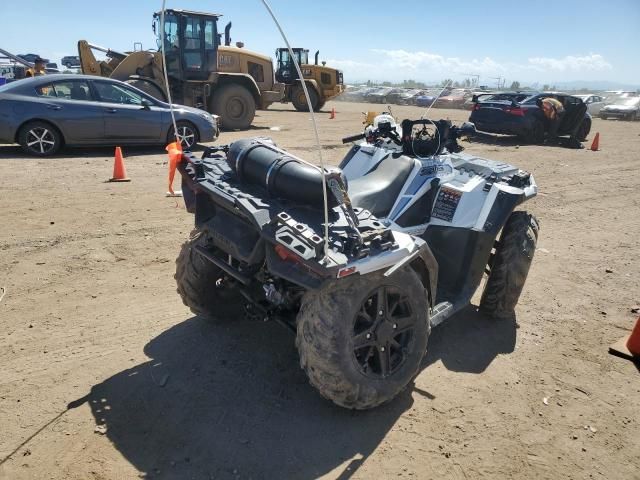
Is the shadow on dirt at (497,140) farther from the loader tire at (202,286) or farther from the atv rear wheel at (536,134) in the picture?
the loader tire at (202,286)

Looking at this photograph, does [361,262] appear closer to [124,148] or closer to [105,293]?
[105,293]

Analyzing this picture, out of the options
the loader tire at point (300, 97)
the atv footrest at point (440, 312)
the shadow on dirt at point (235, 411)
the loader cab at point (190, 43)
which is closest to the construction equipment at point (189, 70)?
the loader cab at point (190, 43)

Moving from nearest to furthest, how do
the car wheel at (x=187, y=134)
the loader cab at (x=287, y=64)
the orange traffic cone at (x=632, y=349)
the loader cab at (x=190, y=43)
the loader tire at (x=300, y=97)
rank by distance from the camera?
the orange traffic cone at (x=632, y=349) → the car wheel at (x=187, y=134) → the loader cab at (x=190, y=43) → the loader tire at (x=300, y=97) → the loader cab at (x=287, y=64)

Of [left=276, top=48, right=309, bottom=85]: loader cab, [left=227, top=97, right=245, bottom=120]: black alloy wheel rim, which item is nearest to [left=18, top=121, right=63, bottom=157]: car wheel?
[left=227, top=97, right=245, bottom=120]: black alloy wheel rim

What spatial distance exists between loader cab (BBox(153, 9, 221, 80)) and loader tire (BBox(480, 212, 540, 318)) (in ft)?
41.3

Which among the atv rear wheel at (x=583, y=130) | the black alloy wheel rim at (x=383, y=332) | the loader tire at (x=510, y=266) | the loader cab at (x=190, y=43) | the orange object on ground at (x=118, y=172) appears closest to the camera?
the black alloy wheel rim at (x=383, y=332)

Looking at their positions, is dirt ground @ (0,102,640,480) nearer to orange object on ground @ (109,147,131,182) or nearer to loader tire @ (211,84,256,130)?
orange object on ground @ (109,147,131,182)

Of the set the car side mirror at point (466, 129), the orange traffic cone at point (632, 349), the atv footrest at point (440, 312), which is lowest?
the atv footrest at point (440, 312)

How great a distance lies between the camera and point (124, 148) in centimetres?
1098

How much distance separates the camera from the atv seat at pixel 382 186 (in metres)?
3.76

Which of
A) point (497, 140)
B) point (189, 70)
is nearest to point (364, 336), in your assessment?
point (189, 70)

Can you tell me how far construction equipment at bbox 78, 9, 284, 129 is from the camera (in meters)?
14.3

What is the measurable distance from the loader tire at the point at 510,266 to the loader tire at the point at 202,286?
2.10 m

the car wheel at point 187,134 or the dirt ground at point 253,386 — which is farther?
the car wheel at point 187,134
